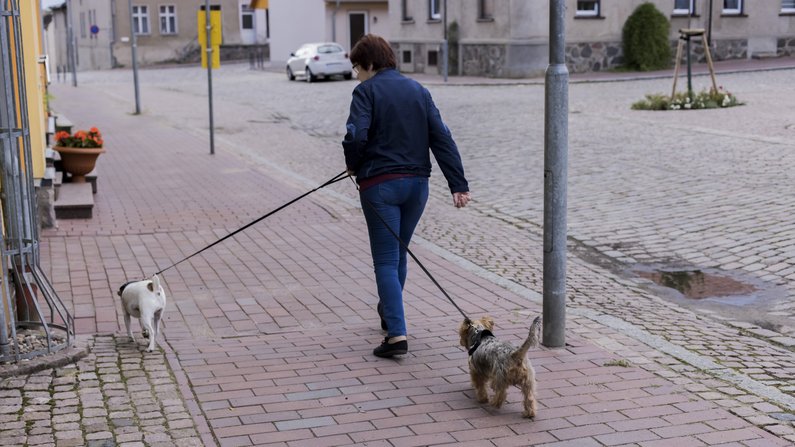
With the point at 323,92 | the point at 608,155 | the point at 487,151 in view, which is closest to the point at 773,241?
the point at 608,155

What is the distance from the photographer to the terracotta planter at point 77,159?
1182cm

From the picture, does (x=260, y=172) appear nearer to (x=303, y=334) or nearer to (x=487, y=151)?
(x=487, y=151)

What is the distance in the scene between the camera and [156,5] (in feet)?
200

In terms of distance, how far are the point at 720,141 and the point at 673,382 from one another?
1047 cm

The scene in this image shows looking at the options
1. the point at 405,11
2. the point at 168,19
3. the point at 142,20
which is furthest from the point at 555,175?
the point at 168,19

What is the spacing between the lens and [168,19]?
61406 millimetres

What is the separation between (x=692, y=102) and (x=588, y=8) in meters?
14.7

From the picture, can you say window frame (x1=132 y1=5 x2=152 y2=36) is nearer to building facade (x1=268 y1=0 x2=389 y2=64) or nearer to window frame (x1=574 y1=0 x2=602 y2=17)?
building facade (x1=268 y1=0 x2=389 y2=64)

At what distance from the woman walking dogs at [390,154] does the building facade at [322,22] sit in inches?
1702

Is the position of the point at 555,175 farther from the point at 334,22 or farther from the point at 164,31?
the point at 164,31

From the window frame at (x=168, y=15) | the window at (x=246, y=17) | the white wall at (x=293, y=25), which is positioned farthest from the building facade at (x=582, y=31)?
the window at (x=246, y=17)

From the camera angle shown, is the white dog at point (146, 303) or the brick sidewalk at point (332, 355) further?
the white dog at point (146, 303)

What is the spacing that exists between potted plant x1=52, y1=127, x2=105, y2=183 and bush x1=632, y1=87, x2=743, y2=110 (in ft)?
39.4

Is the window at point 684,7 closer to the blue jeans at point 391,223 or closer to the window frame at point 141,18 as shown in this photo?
the blue jeans at point 391,223
